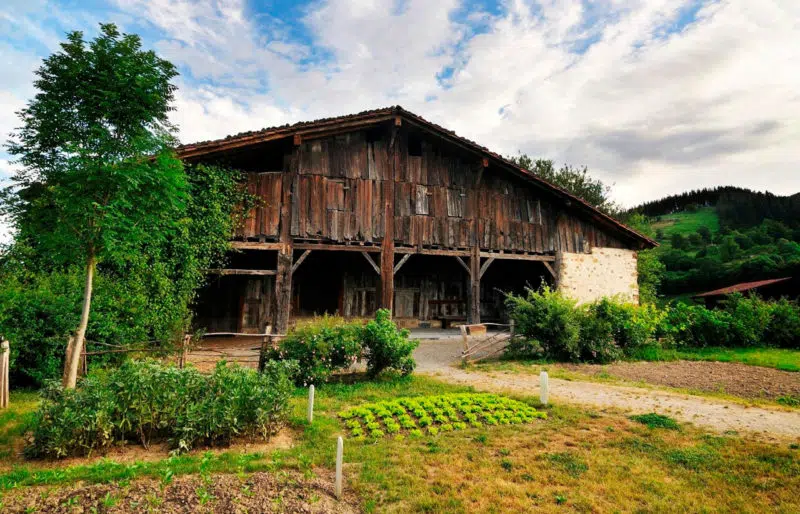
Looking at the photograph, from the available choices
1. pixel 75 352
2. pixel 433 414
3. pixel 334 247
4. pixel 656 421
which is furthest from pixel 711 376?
pixel 75 352

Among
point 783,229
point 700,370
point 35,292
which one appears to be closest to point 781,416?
point 700,370

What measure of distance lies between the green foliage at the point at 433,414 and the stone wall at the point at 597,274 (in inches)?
474

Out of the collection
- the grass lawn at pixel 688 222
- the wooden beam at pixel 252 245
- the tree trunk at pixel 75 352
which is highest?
the grass lawn at pixel 688 222

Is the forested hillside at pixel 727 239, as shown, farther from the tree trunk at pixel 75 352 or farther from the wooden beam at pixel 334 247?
the tree trunk at pixel 75 352

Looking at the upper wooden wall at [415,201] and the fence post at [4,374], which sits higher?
the upper wooden wall at [415,201]

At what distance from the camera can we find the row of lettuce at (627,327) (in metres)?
12.0

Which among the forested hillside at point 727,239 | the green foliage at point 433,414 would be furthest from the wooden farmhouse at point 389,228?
the forested hillside at point 727,239

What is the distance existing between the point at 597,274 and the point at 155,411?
59.3 feet

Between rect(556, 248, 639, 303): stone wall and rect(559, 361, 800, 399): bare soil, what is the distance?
6037 mm

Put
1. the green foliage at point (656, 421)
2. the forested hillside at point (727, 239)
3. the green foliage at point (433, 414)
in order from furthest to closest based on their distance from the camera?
1. the forested hillside at point (727, 239)
2. the green foliage at point (656, 421)
3. the green foliage at point (433, 414)

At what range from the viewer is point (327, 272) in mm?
18156

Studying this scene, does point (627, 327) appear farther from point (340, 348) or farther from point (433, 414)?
point (340, 348)

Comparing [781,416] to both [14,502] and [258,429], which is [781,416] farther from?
[14,502]

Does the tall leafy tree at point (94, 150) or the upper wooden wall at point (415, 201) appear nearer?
the tall leafy tree at point (94, 150)
